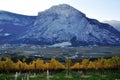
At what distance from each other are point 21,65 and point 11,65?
733 centimetres

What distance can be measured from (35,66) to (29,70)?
194 inches

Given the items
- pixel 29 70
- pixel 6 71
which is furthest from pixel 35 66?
pixel 6 71

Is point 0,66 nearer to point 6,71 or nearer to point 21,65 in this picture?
point 6,71

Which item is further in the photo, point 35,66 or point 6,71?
point 35,66

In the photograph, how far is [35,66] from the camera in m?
199

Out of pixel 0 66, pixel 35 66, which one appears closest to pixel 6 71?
pixel 0 66

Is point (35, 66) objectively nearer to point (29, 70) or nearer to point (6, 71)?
point (29, 70)

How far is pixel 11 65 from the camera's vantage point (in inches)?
7510

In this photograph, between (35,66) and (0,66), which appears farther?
(35,66)

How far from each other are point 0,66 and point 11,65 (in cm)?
1090

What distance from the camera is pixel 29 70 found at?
644ft

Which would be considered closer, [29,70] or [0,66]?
[0,66]

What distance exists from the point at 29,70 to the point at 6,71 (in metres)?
16.3

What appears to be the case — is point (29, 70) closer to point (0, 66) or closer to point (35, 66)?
point (35, 66)
